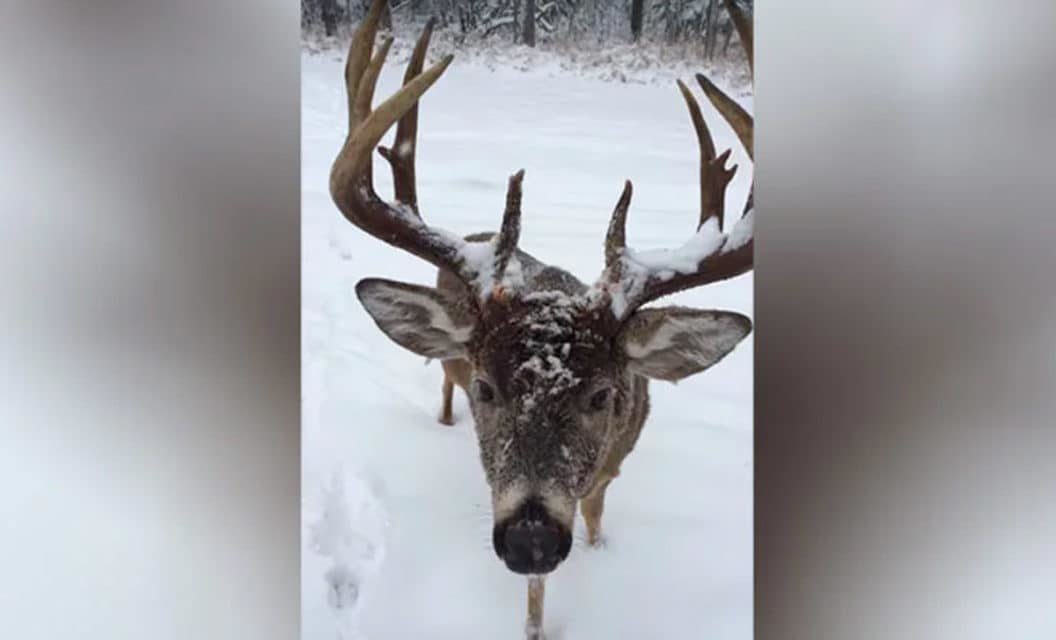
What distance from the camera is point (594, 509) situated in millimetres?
1788

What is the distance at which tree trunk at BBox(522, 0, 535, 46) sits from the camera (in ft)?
5.99

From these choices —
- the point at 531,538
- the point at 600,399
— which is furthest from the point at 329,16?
the point at 531,538

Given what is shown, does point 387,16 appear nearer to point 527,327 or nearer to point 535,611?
point 527,327

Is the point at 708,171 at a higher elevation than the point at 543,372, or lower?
higher

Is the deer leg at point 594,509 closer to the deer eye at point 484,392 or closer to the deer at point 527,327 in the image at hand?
the deer at point 527,327

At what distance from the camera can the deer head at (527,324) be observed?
1.75 metres

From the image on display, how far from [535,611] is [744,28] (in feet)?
4.35

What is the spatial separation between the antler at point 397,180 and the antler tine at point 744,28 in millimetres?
560

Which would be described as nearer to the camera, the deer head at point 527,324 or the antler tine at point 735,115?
the deer head at point 527,324

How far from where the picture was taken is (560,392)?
1756mm

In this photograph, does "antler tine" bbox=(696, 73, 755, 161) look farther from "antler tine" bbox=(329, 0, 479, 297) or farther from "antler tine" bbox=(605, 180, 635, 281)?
"antler tine" bbox=(329, 0, 479, 297)

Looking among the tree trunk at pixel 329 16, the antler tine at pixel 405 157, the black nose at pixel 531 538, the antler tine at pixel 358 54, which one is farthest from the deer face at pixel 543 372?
the tree trunk at pixel 329 16
